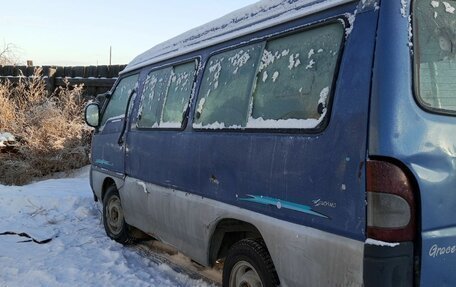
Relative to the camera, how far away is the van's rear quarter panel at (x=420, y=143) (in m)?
2.38

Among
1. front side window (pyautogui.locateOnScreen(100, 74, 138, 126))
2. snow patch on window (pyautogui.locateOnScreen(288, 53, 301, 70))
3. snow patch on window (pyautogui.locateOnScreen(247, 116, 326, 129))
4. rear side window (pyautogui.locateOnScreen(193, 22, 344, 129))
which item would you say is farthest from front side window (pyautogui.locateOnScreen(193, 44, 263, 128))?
front side window (pyautogui.locateOnScreen(100, 74, 138, 126))

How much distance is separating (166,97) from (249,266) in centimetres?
207

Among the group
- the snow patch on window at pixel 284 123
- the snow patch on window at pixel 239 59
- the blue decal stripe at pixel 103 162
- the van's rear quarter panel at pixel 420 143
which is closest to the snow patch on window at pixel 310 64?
the snow patch on window at pixel 284 123

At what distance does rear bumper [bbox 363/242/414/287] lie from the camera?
2.38m

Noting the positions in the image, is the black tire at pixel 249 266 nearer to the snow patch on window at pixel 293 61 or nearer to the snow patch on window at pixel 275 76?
the snow patch on window at pixel 275 76

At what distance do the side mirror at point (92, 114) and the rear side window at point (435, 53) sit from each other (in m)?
5.14

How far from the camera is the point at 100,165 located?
6770mm

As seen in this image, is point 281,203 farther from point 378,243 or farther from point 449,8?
point 449,8

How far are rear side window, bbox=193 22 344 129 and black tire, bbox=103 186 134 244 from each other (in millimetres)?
2507

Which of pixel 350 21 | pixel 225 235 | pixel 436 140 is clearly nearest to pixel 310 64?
pixel 350 21

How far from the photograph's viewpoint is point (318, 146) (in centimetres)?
280

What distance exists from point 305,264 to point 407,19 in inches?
56.3

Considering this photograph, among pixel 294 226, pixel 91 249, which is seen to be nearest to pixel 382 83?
pixel 294 226

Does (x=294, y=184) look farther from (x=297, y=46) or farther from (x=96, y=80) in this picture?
(x=96, y=80)
